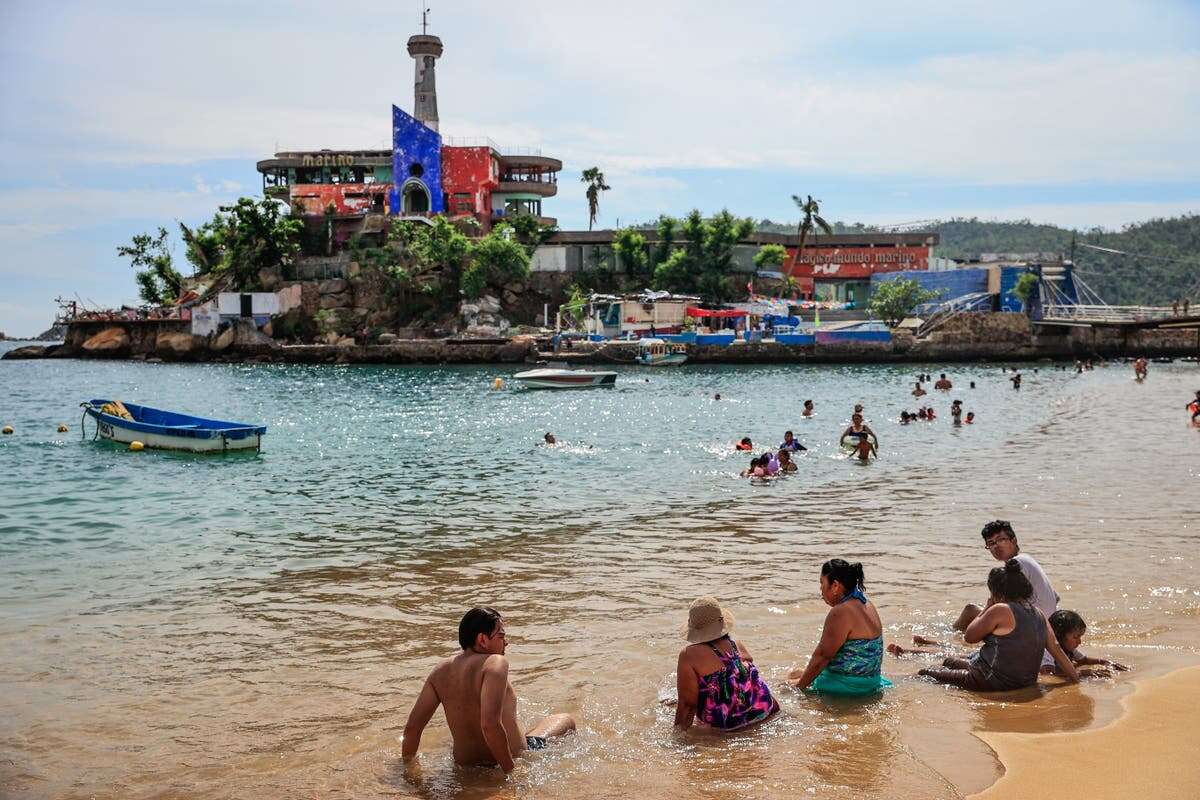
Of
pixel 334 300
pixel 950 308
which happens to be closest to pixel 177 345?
pixel 334 300

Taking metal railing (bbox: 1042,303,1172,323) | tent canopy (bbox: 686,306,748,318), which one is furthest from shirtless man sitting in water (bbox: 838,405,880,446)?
metal railing (bbox: 1042,303,1172,323)

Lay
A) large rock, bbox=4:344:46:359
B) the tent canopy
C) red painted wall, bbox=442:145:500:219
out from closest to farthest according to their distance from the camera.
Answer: the tent canopy → red painted wall, bbox=442:145:500:219 → large rock, bbox=4:344:46:359

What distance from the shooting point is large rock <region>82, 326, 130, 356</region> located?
→ 91188 millimetres

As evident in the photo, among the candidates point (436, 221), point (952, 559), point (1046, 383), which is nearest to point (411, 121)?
point (436, 221)

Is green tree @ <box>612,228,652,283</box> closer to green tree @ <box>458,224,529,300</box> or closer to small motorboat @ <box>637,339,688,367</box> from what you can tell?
green tree @ <box>458,224,529,300</box>

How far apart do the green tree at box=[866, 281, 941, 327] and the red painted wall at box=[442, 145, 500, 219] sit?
1432 inches

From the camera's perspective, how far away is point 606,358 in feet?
241

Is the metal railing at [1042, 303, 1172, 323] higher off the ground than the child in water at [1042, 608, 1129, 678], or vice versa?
the metal railing at [1042, 303, 1172, 323]

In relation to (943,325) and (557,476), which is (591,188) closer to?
(943,325)

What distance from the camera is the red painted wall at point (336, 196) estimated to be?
9362 cm

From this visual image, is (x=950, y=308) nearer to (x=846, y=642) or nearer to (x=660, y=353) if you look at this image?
(x=660, y=353)

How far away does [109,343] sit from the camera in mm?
92062

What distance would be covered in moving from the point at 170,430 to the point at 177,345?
61249 millimetres

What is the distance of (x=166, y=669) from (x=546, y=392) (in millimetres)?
45919
